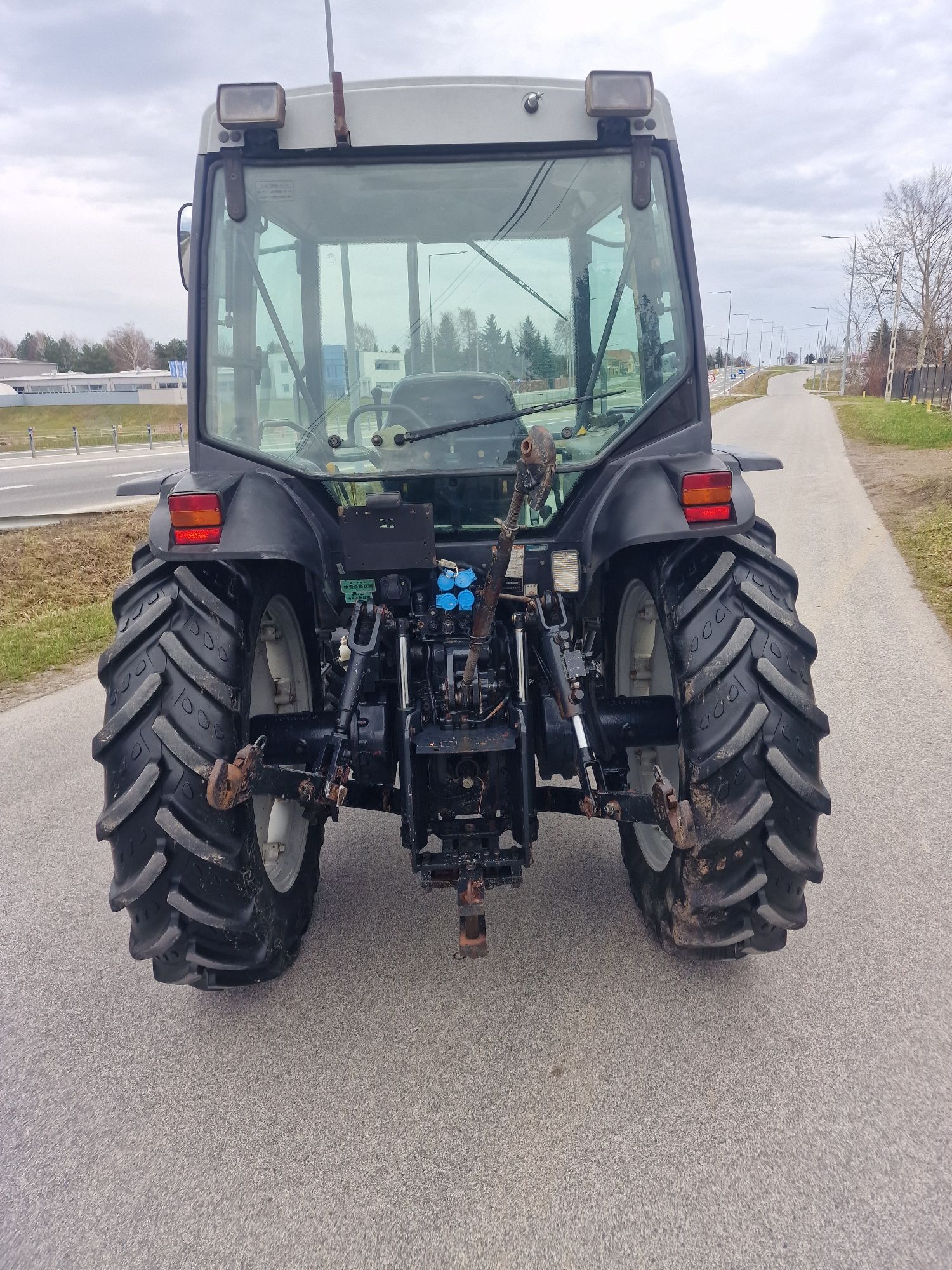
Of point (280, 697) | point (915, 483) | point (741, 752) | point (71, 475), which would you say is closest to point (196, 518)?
point (280, 697)

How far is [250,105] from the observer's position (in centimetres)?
274

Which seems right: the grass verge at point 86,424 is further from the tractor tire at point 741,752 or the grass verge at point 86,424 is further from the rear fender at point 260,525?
the tractor tire at point 741,752

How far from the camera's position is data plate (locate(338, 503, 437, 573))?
2.85 metres

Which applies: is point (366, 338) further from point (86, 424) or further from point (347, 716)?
point (86, 424)

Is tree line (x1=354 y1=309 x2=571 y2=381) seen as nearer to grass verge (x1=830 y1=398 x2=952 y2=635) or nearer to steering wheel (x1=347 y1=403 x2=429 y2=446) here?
steering wheel (x1=347 y1=403 x2=429 y2=446)

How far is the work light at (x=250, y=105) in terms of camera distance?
107 inches

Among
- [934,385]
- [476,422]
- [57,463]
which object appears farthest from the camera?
[934,385]

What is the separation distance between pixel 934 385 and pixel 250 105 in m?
43.2

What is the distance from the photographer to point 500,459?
117 inches

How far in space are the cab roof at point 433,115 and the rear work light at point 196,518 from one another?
1083 millimetres

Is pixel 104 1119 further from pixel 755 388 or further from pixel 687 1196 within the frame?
pixel 755 388

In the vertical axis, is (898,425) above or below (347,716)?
above

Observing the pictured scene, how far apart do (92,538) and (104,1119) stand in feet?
28.7

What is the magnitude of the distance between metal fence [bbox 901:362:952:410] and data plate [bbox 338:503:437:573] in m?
37.1
